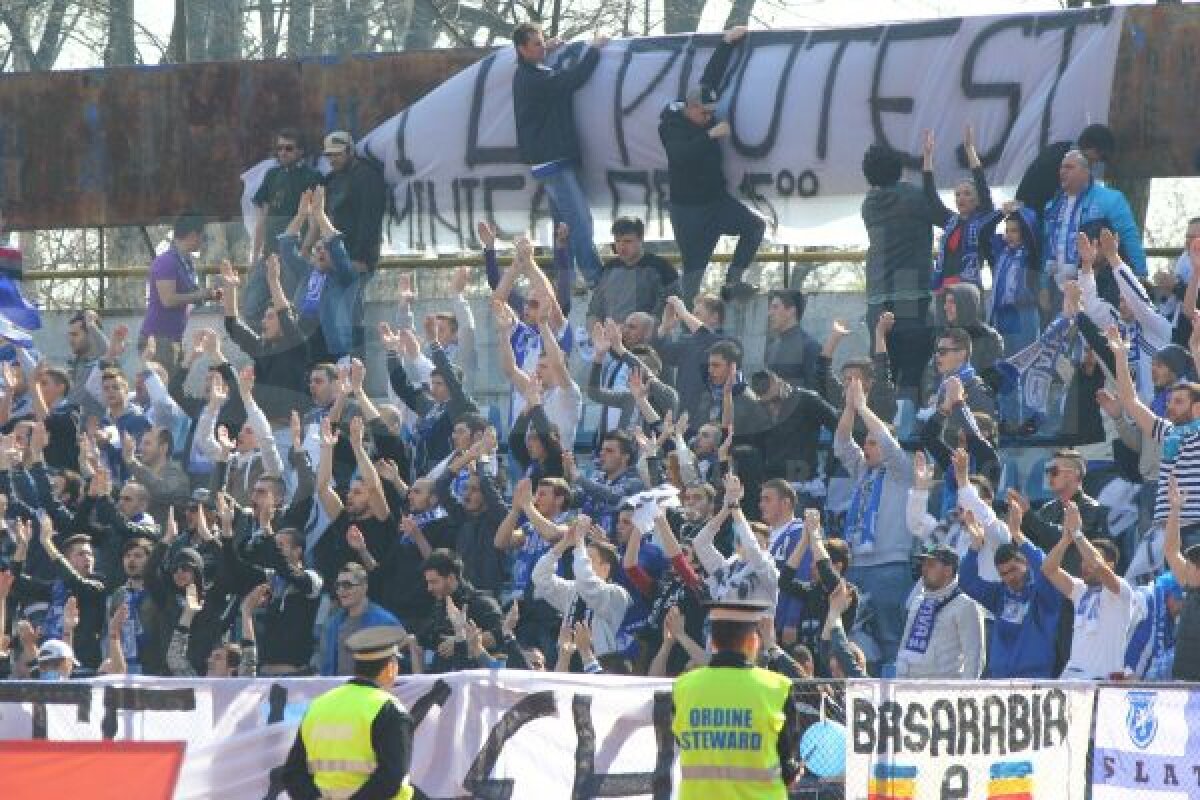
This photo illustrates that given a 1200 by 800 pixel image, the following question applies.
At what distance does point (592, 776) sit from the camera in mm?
11641

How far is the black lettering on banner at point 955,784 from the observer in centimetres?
1185

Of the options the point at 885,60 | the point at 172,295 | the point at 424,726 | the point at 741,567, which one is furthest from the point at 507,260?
the point at 424,726

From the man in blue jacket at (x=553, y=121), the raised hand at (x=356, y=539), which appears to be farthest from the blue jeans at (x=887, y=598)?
the man in blue jacket at (x=553, y=121)

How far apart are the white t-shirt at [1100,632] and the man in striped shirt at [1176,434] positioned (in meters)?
0.82

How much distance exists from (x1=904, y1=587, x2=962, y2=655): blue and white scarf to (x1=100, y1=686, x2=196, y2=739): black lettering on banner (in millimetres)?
4050

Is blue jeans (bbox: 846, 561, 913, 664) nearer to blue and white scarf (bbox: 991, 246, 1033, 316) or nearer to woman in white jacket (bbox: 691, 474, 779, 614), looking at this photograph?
woman in white jacket (bbox: 691, 474, 779, 614)

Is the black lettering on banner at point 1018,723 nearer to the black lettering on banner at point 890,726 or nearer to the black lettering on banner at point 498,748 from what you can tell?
the black lettering on banner at point 890,726

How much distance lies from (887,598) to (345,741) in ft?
20.5

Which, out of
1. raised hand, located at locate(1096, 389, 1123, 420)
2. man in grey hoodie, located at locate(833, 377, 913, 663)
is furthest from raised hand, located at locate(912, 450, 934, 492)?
raised hand, located at locate(1096, 389, 1123, 420)

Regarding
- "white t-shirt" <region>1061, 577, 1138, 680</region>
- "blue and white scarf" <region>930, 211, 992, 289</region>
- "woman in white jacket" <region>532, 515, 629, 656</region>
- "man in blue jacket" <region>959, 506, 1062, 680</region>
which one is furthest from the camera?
"blue and white scarf" <region>930, 211, 992, 289</region>

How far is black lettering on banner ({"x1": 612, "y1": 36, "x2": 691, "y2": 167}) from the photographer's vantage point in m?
20.1

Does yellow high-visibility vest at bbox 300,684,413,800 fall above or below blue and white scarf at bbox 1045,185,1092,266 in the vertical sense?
below

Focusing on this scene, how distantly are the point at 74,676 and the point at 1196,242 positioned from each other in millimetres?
6543

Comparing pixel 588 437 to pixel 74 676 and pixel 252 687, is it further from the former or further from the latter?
pixel 252 687
